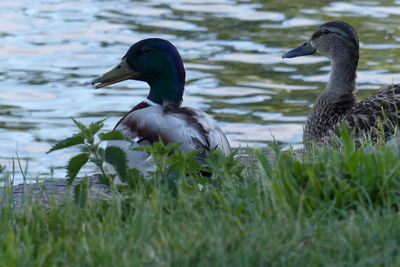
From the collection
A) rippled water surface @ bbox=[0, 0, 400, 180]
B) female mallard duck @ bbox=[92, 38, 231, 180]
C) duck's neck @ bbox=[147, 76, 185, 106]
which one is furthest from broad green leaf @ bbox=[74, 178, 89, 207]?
rippled water surface @ bbox=[0, 0, 400, 180]

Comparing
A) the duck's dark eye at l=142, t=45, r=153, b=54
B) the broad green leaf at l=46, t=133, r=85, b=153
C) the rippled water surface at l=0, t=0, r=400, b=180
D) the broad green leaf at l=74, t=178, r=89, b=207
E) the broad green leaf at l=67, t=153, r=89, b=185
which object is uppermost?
the duck's dark eye at l=142, t=45, r=153, b=54

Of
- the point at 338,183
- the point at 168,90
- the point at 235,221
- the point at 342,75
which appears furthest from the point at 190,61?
the point at 235,221

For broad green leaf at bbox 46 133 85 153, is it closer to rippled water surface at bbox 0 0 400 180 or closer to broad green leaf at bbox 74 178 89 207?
broad green leaf at bbox 74 178 89 207

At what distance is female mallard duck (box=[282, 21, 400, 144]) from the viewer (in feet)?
24.6

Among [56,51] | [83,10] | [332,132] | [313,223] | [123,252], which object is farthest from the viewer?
[83,10]

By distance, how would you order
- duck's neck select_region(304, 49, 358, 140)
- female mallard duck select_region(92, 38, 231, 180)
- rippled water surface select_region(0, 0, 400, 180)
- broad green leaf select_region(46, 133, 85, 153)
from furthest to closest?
rippled water surface select_region(0, 0, 400, 180), duck's neck select_region(304, 49, 358, 140), female mallard duck select_region(92, 38, 231, 180), broad green leaf select_region(46, 133, 85, 153)

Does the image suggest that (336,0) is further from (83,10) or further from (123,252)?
(123,252)

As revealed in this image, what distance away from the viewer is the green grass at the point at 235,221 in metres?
3.72

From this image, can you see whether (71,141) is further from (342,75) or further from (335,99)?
(342,75)

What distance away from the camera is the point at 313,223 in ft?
13.4

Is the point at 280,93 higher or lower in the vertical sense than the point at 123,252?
lower

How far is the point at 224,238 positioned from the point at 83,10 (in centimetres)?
1257

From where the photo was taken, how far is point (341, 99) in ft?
28.5

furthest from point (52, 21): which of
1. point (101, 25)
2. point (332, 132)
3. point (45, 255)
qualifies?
point (45, 255)
